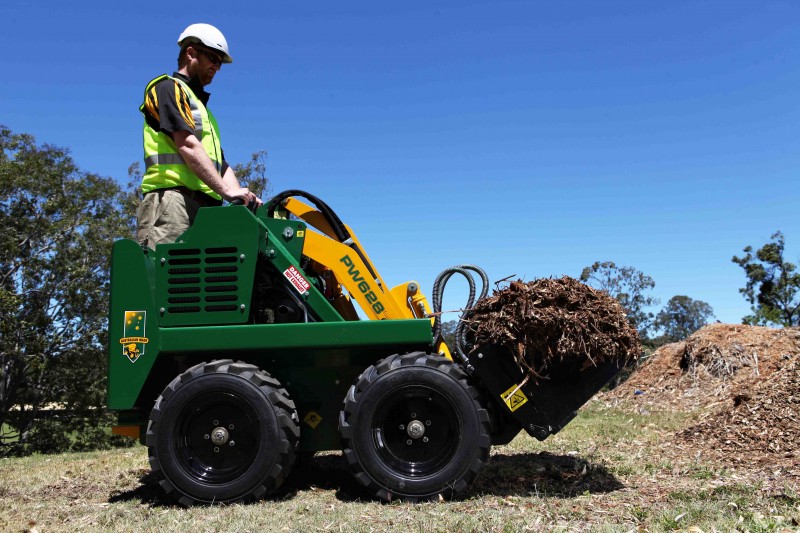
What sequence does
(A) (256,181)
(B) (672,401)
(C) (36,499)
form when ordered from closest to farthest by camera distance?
1. (C) (36,499)
2. (B) (672,401)
3. (A) (256,181)

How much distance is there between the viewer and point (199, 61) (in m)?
5.62

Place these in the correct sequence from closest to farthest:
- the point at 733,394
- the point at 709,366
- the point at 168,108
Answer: the point at 168,108, the point at 733,394, the point at 709,366

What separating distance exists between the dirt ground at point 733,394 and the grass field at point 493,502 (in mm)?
891

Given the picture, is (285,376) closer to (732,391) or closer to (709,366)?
(732,391)

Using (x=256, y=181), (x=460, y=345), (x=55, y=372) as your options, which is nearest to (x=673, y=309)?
(x=256, y=181)

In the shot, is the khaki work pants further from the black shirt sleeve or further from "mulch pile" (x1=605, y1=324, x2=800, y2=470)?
"mulch pile" (x1=605, y1=324, x2=800, y2=470)

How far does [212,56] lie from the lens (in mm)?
5648

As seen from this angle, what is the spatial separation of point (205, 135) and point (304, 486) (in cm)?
292

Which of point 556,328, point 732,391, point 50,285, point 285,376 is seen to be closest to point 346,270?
point 285,376

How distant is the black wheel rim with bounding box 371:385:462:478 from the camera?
483cm

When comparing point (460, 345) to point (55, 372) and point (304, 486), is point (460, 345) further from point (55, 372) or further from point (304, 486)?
point (55, 372)

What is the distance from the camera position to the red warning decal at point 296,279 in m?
5.14

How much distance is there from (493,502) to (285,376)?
5.84ft

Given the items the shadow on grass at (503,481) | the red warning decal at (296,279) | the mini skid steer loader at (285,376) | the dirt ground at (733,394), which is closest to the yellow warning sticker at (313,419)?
the mini skid steer loader at (285,376)
